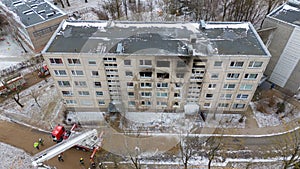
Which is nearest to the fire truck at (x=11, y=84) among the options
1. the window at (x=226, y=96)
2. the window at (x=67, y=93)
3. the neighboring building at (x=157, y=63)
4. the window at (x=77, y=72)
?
the neighboring building at (x=157, y=63)

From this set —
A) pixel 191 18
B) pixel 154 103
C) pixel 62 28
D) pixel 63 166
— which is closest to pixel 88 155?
pixel 63 166

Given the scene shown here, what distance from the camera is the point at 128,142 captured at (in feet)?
120

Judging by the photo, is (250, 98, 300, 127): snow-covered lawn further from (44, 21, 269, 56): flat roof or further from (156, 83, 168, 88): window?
(156, 83, 168, 88): window

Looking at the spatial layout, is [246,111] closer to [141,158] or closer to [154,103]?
[154,103]

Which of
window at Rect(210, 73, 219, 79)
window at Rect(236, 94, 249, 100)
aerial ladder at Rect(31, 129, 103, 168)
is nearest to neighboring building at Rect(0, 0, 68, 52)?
aerial ladder at Rect(31, 129, 103, 168)

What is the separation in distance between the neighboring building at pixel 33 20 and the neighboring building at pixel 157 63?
1949 centimetres

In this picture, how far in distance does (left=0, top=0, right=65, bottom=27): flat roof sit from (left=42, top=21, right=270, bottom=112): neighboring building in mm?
21118

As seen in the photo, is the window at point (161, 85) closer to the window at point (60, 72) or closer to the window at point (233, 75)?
the window at point (233, 75)

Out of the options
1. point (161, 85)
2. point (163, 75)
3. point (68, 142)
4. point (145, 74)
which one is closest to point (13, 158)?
point (68, 142)

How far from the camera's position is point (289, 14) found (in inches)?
1581

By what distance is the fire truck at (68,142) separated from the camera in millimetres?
31344

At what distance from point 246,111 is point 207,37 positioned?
1623cm

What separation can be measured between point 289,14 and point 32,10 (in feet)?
191

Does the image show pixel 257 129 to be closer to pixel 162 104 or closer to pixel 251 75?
pixel 251 75
